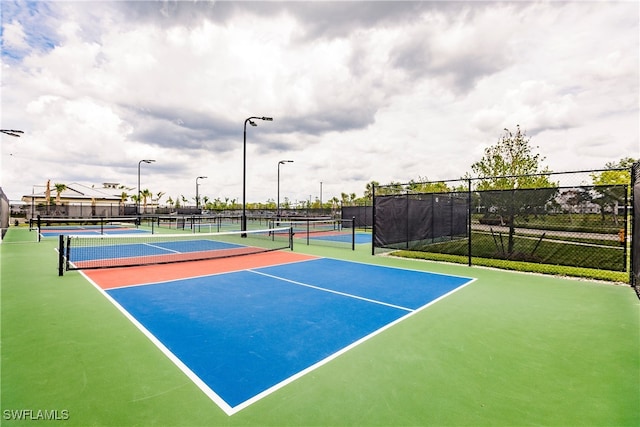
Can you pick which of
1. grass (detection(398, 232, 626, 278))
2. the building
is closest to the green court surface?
grass (detection(398, 232, 626, 278))

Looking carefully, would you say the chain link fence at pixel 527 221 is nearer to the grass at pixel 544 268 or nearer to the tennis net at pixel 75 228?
the grass at pixel 544 268

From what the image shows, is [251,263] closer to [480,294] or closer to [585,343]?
[480,294]

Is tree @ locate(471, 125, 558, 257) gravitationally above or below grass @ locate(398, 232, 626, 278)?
above

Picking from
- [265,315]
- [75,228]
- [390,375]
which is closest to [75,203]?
[75,228]

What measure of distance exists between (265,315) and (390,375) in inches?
112

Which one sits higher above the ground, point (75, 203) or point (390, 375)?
point (75, 203)

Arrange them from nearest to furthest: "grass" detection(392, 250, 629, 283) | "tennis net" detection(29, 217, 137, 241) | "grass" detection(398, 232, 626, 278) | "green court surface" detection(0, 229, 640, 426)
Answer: "green court surface" detection(0, 229, 640, 426) < "grass" detection(392, 250, 629, 283) < "grass" detection(398, 232, 626, 278) < "tennis net" detection(29, 217, 137, 241)

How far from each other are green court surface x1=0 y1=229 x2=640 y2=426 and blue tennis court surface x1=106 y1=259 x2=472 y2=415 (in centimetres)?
27

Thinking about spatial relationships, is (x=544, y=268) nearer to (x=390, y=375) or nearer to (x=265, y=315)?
Result: (x=390, y=375)

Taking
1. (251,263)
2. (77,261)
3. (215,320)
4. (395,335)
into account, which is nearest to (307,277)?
(251,263)

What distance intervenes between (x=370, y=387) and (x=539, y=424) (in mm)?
1650

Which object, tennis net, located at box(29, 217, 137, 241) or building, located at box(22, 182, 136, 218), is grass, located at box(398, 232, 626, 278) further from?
building, located at box(22, 182, 136, 218)

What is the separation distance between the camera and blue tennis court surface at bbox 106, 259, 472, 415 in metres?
3.92

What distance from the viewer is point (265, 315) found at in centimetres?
597
